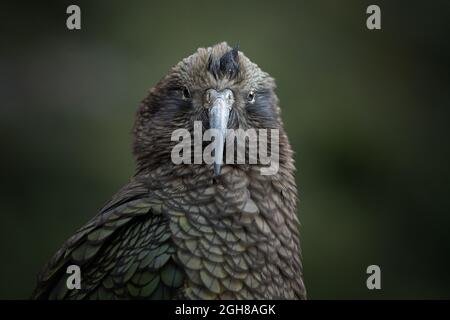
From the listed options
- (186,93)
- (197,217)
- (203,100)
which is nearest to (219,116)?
(203,100)

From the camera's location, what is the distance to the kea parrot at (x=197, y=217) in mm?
2998

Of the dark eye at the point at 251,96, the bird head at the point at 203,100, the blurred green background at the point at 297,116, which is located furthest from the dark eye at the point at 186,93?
the blurred green background at the point at 297,116

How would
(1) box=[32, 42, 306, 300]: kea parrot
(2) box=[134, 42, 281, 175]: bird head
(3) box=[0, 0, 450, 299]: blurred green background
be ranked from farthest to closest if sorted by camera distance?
(3) box=[0, 0, 450, 299]: blurred green background → (2) box=[134, 42, 281, 175]: bird head → (1) box=[32, 42, 306, 300]: kea parrot

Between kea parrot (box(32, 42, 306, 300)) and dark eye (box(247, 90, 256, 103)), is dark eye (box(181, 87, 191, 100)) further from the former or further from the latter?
dark eye (box(247, 90, 256, 103))

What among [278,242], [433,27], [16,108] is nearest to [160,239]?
[278,242]

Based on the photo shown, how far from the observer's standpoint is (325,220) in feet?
23.6

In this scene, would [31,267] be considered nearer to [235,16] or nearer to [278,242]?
[235,16]

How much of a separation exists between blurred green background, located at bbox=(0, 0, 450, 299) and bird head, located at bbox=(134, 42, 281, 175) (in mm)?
3591

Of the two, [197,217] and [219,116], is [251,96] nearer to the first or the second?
[219,116]

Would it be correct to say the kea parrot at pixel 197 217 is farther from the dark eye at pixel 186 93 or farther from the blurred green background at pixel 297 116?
the blurred green background at pixel 297 116

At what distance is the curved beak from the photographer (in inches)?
121

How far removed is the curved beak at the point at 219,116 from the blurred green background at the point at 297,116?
3881mm

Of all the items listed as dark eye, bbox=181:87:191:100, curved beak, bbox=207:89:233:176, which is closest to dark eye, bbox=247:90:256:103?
curved beak, bbox=207:89:233:176

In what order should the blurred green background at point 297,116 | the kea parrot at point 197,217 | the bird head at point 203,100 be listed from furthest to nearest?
the blurred green background at point 297,116, the bird head at point 203,100, the kea parrot at point 197,217
